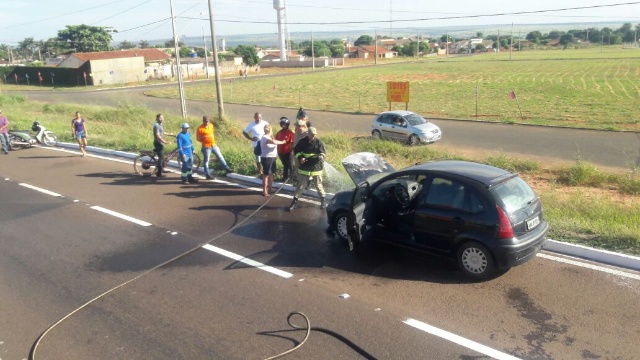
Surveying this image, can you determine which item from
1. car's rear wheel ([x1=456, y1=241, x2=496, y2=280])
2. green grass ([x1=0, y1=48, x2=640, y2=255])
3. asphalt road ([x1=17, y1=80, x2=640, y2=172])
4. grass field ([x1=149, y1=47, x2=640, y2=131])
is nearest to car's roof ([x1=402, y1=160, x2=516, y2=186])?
car's rear wheel ([x1=456, y1=241, x2=496, y2=280])

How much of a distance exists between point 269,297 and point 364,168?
310 cm

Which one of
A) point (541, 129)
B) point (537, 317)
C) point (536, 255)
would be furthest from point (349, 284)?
point (541, 129)

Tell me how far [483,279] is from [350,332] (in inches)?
82.2

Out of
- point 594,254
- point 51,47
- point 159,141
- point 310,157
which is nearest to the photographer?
point 594,254

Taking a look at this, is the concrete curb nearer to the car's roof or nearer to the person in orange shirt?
the car's roof

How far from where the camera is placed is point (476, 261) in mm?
6648

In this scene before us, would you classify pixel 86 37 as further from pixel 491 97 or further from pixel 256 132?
pixel 256 132

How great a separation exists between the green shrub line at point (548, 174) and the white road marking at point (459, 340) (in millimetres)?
3147

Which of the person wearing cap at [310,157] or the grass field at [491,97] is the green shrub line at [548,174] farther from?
the grass field at [491,97]

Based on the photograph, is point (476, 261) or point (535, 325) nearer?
point (535, 325)

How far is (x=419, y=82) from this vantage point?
5500 cm

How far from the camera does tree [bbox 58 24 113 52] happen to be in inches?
4331

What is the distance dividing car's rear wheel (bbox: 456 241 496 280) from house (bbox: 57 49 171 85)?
66001 mm

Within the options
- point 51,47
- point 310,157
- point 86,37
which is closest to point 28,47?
point 51,47
